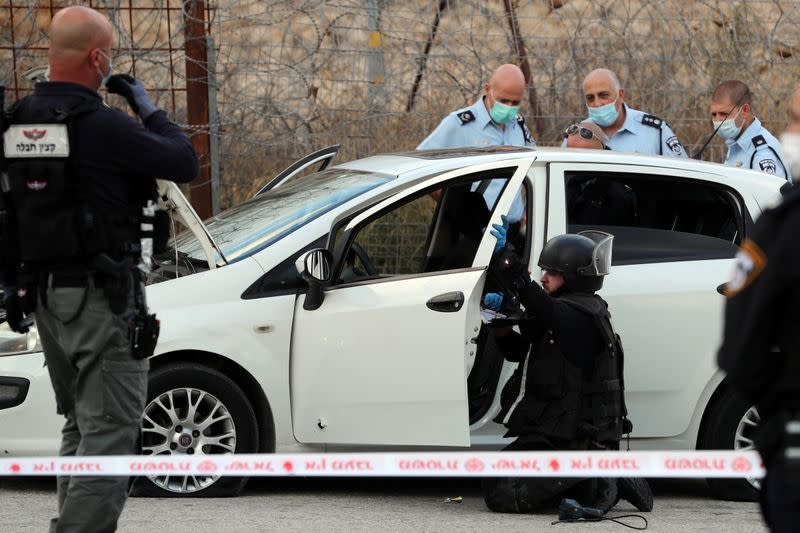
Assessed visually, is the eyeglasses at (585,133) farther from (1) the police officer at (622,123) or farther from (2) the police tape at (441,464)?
(2) the police tape at (441,464)

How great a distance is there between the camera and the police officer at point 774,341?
2682 millimetres

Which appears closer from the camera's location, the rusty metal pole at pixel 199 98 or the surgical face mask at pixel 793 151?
the surgical face mask at pixel 793 151

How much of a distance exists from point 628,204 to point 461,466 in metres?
2.51

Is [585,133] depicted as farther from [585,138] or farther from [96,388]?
[96,388]

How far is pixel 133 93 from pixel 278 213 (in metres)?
2.00

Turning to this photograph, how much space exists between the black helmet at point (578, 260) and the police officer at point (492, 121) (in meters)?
2.35

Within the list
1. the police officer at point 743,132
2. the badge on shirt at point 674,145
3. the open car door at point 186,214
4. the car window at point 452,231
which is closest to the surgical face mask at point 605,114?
the badge on shirt at point 674,145

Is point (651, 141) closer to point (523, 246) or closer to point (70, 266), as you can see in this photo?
point (523, 246)

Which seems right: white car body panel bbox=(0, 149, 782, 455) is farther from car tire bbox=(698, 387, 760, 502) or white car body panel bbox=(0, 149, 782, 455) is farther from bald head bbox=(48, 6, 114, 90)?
bald head bbox=(48, 6, 114, 90)

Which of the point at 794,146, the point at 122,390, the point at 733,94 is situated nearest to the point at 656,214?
the point at 733,94

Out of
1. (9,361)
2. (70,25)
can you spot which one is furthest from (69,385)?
(9,361)

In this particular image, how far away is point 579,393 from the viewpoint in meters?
5.61

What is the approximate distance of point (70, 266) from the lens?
4.10 meters

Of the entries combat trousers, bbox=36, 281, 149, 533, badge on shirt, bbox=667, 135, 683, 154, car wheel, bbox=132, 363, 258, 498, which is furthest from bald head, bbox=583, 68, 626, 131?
combat trousers, bbox=36, 281, 149, 533
